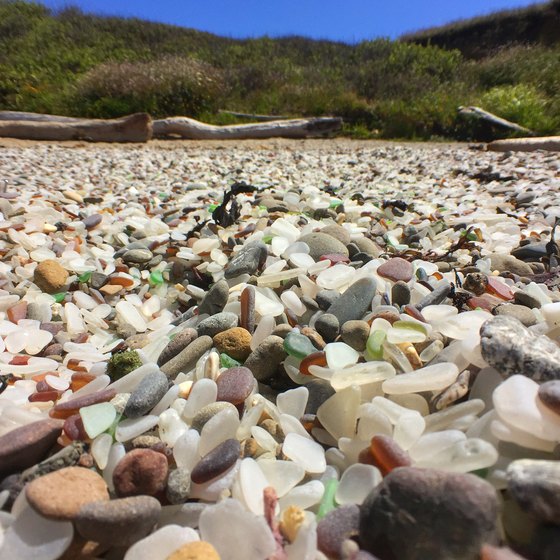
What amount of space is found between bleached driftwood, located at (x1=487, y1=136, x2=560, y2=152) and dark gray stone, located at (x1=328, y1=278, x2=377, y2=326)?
4.60m

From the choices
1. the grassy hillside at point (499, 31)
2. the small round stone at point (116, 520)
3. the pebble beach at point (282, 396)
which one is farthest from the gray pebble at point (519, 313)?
the grassy hillside at point (499, 31)

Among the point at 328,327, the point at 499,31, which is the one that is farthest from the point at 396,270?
the point at 499,31

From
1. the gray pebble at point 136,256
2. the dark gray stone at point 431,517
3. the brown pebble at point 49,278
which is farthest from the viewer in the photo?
the gray pebble at point 136,256

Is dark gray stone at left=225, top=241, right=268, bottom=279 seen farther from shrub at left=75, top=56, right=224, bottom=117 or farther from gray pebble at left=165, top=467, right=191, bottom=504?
shrub at left=75, top=56, right=224, bottom=117

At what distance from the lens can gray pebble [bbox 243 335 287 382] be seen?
98cm

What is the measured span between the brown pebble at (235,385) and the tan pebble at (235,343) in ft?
0.35

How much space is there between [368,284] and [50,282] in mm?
1117

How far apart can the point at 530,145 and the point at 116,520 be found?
18.1 ft

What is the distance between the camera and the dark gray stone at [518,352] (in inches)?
28.5

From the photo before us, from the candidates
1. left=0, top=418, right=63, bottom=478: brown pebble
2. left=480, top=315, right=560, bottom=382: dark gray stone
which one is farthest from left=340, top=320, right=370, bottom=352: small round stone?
left=0, top=418, right=63, bottom=478: brown pebble

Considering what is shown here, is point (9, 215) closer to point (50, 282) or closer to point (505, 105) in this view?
point (50, 282)

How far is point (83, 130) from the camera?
6527 millimetres

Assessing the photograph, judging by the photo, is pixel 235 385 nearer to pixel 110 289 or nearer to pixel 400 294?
pixel 400 294

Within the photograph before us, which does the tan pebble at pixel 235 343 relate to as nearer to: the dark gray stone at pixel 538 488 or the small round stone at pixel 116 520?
the small round stone at pixel 116 520
